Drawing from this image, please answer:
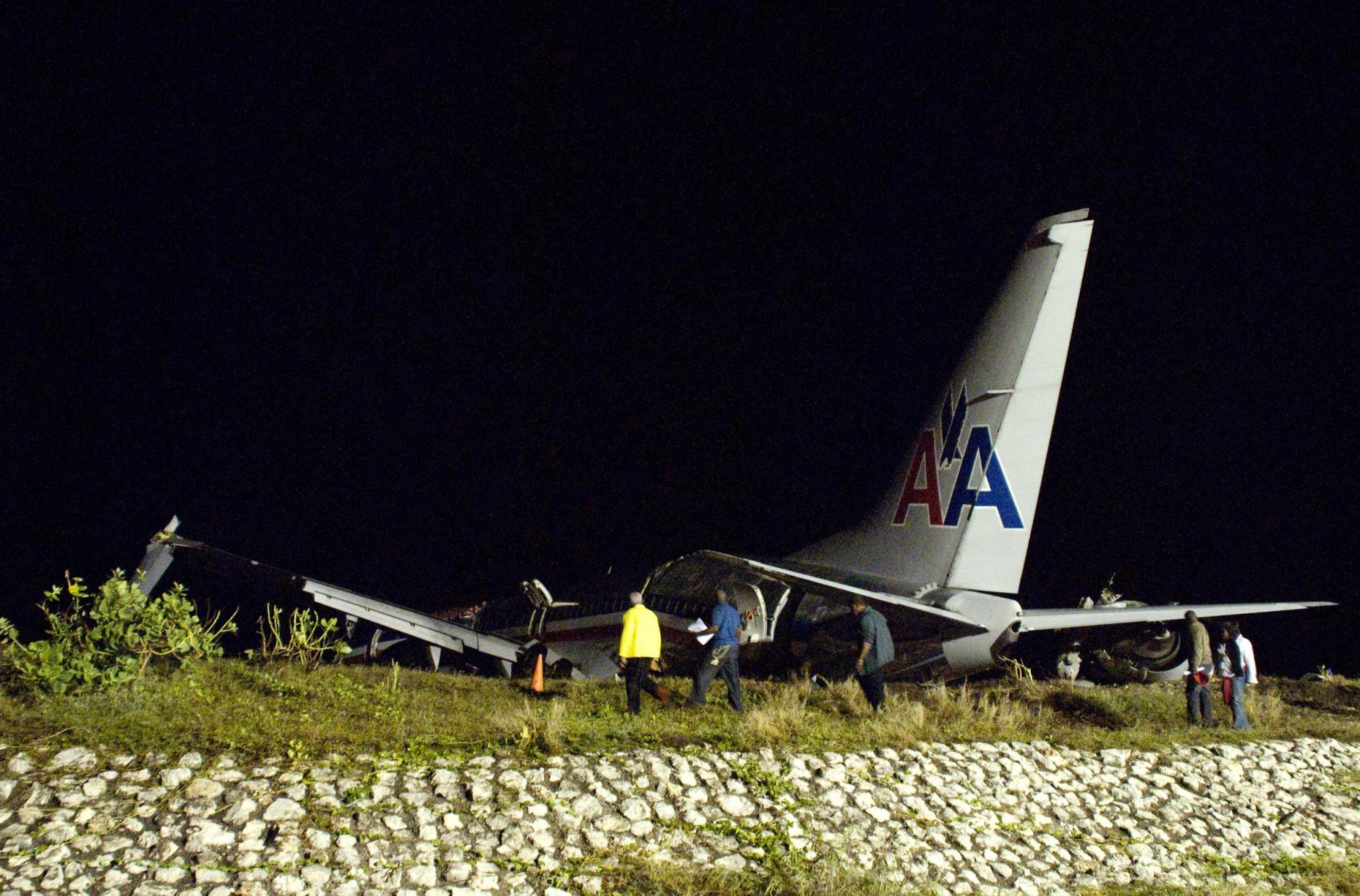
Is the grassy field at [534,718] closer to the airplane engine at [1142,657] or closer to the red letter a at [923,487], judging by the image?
the airplane engine at [1142,657]

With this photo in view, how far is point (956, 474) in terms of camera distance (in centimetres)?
1166

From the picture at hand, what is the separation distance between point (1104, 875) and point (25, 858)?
6.92m

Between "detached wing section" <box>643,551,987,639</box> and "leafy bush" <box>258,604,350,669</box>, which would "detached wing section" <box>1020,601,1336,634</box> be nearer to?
"detached wing section" <box>643,551,987,639</box>

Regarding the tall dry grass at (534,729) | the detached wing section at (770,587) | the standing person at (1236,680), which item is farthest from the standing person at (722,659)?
the standing person at (1236,680)

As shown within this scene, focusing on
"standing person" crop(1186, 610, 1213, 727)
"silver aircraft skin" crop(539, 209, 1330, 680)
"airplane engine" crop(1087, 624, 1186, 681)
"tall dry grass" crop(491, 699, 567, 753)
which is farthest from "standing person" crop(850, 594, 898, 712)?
"airplane engine" crop(1087, 624, 1186, 681)

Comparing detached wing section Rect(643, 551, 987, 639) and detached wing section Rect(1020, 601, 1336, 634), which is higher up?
detached wing section Rect(643, 551, 987, 639)

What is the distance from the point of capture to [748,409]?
24.3 m

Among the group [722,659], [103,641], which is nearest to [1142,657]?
[722,659]

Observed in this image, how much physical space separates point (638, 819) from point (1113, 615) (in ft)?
22.6

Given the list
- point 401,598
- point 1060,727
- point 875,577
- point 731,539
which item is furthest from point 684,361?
point 1060,727

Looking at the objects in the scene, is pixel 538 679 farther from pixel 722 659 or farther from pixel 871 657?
pixel 871 657

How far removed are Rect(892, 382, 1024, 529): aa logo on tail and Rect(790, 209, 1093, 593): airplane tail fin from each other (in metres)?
0.01

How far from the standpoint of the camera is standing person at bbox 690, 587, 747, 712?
33.1 ft

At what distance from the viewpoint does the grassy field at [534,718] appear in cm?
705
